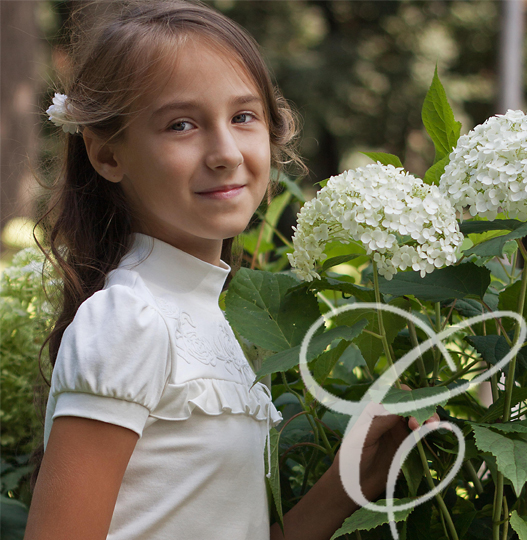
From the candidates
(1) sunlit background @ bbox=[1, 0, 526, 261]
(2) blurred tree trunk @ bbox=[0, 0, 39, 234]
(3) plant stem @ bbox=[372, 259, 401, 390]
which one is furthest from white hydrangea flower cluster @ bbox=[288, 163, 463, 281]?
(1) sunlit background @ bbox=[1, 0, 526, 261]

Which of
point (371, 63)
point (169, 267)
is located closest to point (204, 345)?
point (169, 267)

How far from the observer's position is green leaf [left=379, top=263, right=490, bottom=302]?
0.81 metres

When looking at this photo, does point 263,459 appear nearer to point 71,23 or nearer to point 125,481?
point 125,481

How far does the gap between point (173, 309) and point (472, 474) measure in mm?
509

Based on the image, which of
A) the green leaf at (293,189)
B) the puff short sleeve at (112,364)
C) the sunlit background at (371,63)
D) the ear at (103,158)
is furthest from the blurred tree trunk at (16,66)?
the sunlit background at (371,63)

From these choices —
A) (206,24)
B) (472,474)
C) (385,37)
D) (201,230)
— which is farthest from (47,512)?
(385,37)

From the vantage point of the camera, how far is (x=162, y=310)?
879 mm

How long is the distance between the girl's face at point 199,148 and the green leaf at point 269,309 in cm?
9

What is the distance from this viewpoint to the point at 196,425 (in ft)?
2.81

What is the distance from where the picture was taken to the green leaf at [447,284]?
2.65 ft

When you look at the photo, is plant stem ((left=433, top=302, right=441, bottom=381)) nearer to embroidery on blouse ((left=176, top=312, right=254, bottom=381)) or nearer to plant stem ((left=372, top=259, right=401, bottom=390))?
plant stem ((left=372, top=259, right=401, bottom=390))

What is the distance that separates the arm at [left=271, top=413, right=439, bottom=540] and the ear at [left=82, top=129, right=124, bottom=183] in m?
0.57

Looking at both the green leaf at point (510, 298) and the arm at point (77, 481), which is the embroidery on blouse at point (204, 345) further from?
the green leaf at point (510, 298)

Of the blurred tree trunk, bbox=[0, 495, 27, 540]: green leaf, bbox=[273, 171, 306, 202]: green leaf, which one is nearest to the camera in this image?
bbox=[0, 495, 27, 540]: green leaf
